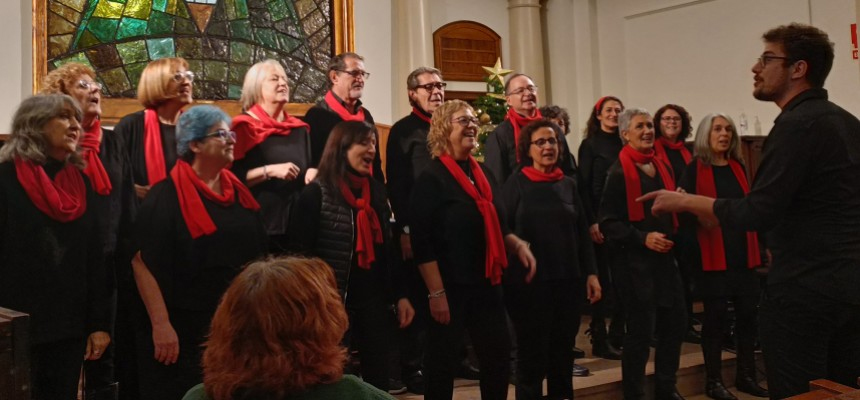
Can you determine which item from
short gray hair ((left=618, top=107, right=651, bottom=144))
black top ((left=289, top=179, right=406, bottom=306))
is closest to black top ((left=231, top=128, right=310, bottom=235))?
black top ((left=289, top=179, right=406, bottom=306))

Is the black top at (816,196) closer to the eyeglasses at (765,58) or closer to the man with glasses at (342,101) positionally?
the eyeglasses at (765,58)

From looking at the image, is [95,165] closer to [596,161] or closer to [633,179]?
[633,179]

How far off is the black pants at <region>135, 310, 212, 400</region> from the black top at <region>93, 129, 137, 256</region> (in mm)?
359

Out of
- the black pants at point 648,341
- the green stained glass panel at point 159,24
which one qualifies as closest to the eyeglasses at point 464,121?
the black pants at point 648,341

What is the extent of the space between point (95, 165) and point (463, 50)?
6.53 m

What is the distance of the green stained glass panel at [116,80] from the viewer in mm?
6691

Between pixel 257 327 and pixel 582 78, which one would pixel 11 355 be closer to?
pixel 257 327

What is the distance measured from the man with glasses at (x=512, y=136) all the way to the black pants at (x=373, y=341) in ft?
4.25

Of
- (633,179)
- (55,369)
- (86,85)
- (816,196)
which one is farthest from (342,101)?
(816,196)

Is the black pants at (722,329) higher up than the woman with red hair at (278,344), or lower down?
lower down

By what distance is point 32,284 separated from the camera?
9.00 feet

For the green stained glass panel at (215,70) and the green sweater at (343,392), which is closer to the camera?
the green sweater at (343,392)

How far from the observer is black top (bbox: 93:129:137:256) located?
3.07m

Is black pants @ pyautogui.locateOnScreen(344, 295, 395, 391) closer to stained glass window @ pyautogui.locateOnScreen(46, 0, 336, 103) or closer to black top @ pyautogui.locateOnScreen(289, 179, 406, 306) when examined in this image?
black top @ pyautogui.locateOnScreen(289, 179, 406, 306)
